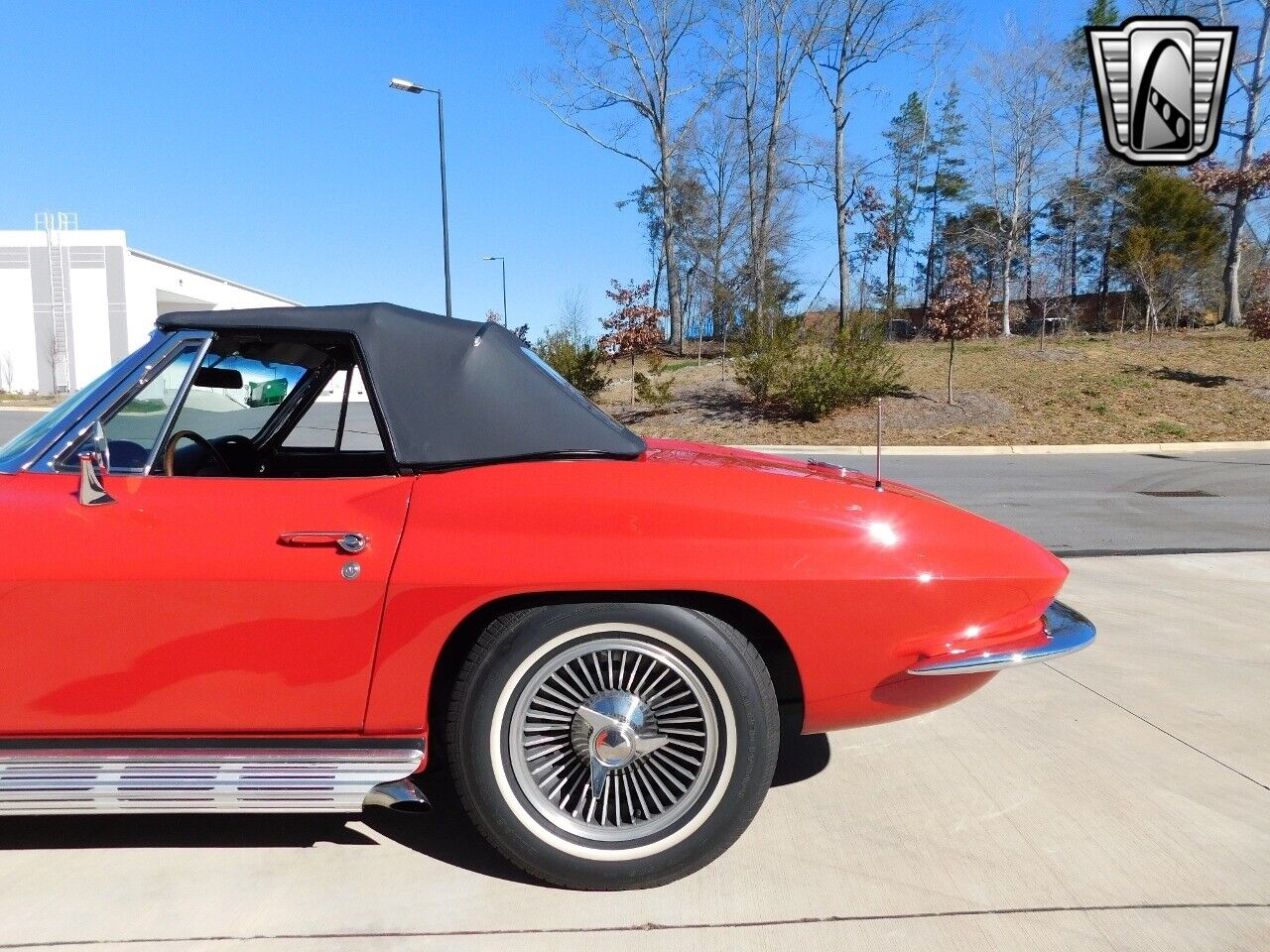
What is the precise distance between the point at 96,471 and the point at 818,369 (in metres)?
19.5

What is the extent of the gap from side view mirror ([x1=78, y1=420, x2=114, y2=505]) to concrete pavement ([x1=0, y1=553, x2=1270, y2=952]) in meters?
1.05

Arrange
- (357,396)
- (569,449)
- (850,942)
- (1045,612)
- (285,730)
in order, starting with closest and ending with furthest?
(850,942)
(285,730)
(569,449)
(1045,612)
(357,396)

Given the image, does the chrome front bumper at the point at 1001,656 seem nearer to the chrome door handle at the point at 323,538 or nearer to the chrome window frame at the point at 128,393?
the chrome door handle at the point at 323,538

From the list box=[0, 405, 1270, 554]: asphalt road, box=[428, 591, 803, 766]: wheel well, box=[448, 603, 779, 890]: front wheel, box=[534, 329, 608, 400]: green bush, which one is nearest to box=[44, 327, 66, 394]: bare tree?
box=[534, 329, 608, 400]: green bush

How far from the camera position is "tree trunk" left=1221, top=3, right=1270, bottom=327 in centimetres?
2627

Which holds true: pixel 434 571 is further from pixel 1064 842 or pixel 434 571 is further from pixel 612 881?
pixel 1064 842

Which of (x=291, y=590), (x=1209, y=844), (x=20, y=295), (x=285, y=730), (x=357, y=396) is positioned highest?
(x=20, y=295)

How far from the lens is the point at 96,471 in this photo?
2.27m

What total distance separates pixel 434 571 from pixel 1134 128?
26.7ft

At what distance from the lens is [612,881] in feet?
7.58

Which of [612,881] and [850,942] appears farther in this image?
[612,881]

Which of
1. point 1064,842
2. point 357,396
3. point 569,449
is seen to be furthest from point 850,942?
point 357,396

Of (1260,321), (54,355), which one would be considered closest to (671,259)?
(1260,321)

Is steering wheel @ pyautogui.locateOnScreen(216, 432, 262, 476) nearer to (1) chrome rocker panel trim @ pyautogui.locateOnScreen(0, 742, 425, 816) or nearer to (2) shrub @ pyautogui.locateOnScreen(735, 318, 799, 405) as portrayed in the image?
(1) chrome rocker panel trim @ pyautogui.locateOnScreen(0, 742, 425, 816)
